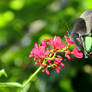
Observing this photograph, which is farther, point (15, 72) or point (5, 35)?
point (5, 35)

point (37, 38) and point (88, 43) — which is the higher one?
point (88, 43)

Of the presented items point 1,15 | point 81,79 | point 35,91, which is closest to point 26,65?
point 35,91

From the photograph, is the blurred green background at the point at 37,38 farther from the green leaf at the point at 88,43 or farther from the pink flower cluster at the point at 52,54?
the green leaf at the point at 88,43

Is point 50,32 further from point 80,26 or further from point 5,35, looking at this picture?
point 80,26

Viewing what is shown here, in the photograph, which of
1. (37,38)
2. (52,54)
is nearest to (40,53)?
(52,54)

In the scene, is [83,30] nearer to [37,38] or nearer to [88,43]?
[88,43]

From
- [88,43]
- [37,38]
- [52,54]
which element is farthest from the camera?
[37,38]

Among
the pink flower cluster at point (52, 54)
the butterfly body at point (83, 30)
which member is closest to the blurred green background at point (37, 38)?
the pink flower cluster at point (52, 54)

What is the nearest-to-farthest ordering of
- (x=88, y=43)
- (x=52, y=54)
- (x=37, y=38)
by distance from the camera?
(x=88, y=43) < (x=52, y=54) < (x=37, y=38)

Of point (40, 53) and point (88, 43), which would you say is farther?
point (40, 53)
